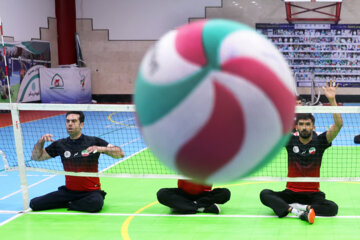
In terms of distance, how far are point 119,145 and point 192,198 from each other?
17.6 feet

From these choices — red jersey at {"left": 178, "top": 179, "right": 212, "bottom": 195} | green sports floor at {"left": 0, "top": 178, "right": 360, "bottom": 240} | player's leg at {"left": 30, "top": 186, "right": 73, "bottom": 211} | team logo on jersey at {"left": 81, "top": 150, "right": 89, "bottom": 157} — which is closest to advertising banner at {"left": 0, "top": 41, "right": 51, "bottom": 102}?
player's leg at {"left": 30, "top": 186, "right": 73, "bottom": 211}

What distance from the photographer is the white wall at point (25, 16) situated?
17812 mm

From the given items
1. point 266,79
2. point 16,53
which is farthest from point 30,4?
point 266,79

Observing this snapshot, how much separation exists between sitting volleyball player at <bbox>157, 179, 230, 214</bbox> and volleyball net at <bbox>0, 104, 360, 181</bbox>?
1.05 ft

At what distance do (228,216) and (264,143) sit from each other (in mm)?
4212

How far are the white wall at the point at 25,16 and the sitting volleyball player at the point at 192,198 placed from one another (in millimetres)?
13549

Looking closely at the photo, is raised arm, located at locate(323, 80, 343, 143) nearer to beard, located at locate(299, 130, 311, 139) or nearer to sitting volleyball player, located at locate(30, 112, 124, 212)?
beard, located at locate(299, 130, 311, 139)

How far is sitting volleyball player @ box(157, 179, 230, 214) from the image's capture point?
5965mm

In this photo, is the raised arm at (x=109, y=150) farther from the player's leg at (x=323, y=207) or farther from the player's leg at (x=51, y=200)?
the player's leg at (x=323, y=207)

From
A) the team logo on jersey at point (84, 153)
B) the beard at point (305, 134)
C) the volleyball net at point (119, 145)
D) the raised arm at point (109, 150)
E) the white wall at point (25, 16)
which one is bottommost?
the volleyball net at point (119, 145)

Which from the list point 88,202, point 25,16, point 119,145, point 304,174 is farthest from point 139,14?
point 304,174

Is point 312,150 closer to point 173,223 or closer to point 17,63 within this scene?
point 173,223

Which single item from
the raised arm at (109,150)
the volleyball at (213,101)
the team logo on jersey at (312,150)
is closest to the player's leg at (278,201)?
the team logo on jersey at (312,150)

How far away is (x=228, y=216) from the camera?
5.90 meters
